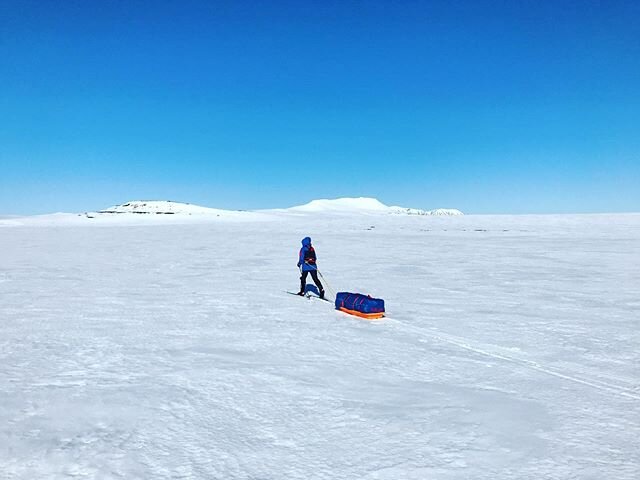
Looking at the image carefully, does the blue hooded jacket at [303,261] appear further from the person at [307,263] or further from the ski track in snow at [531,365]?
the ski track in snow at [531,365]

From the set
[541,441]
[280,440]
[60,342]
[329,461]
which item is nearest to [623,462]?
[541,441]

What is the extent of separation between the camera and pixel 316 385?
5238mm

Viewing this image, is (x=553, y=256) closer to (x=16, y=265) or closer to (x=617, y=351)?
(x=617, y=351)

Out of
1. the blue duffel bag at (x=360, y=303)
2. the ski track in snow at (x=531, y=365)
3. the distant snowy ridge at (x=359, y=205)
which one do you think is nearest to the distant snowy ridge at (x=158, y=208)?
the distant snowy ridge at (x=359, y=205)

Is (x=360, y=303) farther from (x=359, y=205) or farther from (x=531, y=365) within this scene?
(x=359, y=205)

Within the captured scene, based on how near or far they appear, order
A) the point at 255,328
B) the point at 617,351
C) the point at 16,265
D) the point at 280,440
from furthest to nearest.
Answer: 1. the point at 16,265
2. the point at 255,328
3. the point at 617,351
4. the point at 280,440

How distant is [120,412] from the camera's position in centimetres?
441

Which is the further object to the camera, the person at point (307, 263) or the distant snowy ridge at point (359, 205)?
the distant snowy ridge at point (359, 205)

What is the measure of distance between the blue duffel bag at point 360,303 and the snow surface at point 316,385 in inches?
10.9

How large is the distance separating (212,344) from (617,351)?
18.4 ft

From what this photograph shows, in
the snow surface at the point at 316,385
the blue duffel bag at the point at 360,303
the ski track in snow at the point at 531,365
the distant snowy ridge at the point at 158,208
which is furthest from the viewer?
the distant snowy ridge at the point at 158,208

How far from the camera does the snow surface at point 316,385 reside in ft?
11.8

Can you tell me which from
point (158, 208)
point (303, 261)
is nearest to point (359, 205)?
point (158, 208)

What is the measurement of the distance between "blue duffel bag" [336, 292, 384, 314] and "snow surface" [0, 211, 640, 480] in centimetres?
28
